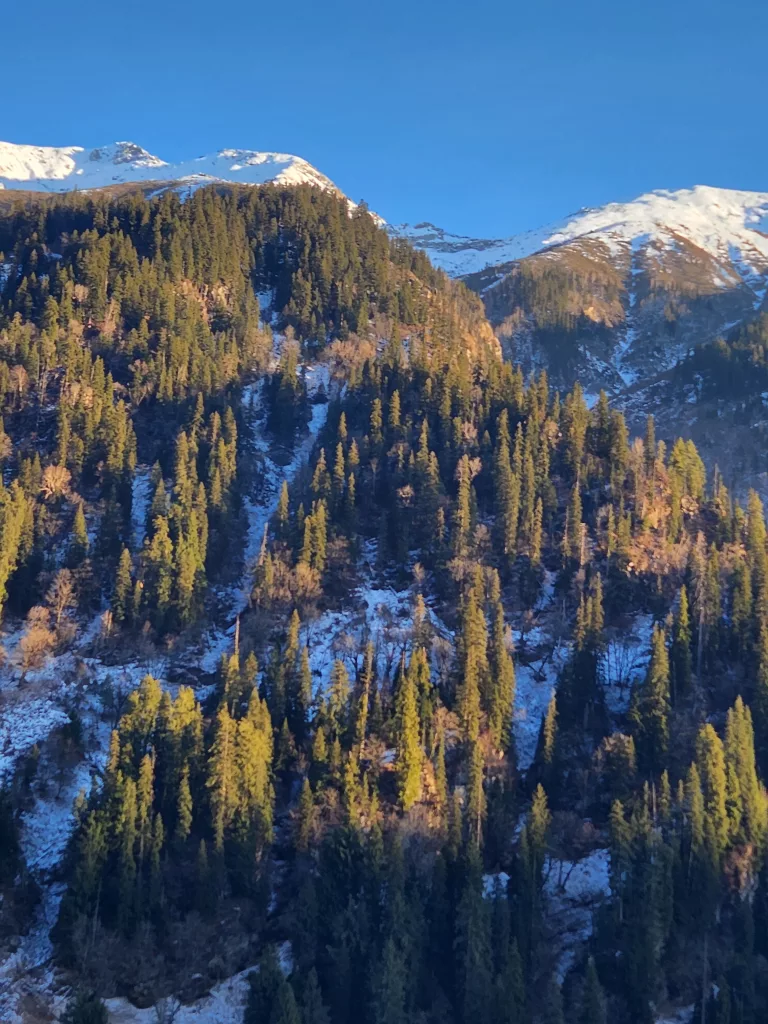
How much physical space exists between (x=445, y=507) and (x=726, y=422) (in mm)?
98351

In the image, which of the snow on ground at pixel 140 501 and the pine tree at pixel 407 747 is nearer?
the pine tree at pixel 407 747

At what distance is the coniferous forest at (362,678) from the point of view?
199 feet

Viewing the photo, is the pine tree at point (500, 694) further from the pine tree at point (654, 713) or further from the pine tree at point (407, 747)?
the pine tree at point (654, 713)

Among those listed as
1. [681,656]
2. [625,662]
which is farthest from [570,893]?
[625,662]

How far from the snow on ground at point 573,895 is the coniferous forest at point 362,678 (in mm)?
308

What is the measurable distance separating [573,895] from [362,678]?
2500 centimetres

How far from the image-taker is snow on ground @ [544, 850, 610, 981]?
65062mm

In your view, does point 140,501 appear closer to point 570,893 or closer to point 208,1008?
point 208,1008

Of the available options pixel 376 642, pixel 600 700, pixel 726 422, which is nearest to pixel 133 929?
pixel 376 642

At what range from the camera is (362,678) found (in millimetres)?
79312

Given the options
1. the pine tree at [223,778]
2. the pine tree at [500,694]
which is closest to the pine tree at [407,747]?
the pine tree at [500,694]

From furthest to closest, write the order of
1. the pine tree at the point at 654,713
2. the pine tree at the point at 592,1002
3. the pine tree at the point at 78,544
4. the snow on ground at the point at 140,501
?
the snow on ground at the point at 140,501, the pine tree at the point at 78,544, the pine tree at the point at 654,713, the pine tree at the point at 592,1002

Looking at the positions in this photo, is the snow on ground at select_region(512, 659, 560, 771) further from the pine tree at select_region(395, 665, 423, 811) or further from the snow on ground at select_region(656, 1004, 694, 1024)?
the snow on ground at select_region(656, 1004, 694, 1024)

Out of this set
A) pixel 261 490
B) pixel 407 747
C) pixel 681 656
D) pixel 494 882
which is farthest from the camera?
pixel 261 490
